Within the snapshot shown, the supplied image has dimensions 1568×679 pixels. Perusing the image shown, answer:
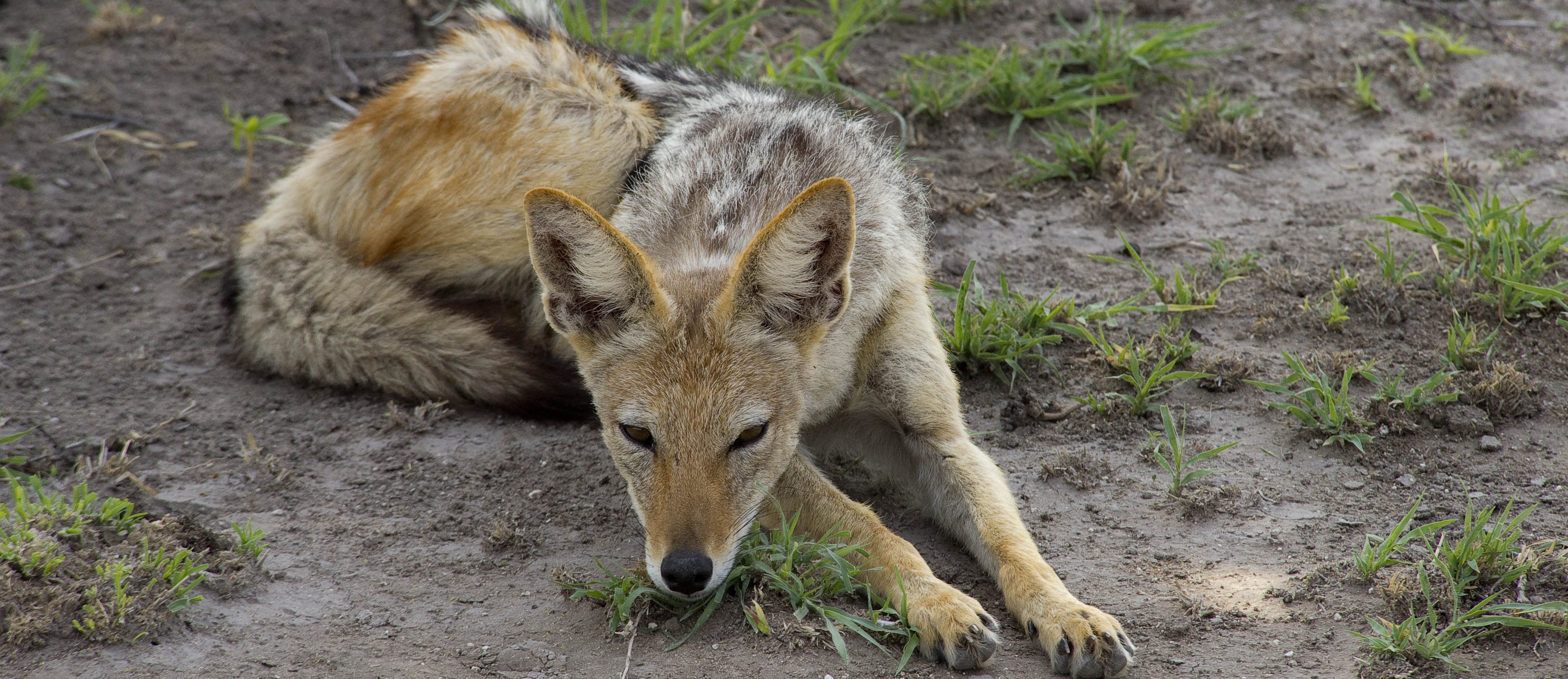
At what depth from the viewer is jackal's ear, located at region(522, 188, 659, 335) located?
327 centimetres

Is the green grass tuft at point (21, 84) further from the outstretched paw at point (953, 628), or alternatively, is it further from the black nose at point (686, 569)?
the outstretched paw at point (953, 628)

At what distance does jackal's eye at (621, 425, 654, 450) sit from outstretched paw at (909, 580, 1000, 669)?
881mm

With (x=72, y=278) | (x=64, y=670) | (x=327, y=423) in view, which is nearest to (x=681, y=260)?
(x=327, y=423)

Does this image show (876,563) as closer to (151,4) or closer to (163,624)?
(163,624)

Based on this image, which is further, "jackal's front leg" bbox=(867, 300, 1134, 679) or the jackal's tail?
the jackal's tail

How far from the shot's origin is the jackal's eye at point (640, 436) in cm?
337

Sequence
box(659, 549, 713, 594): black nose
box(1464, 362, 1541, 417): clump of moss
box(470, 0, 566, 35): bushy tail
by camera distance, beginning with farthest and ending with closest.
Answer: box(470, 0, 566, 35): bushy tail
box(1464, 362, 1541, 417): clump of moss
box(659, 549, 713, 594): black nose

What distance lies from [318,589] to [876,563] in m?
1.74

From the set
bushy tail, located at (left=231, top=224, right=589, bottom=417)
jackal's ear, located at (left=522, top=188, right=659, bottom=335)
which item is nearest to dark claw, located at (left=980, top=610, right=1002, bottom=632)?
jackal's ear, located at (left=522, top=188, right=659, bottom=335)

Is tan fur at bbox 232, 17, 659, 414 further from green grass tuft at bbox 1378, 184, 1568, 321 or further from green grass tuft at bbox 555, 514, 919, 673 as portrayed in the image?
green grass tuft at bbox 1378, 184, 1568, 321

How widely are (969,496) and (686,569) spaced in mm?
1098

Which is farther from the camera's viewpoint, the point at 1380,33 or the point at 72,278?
the point at 1380,33

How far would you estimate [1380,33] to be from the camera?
6484 mm

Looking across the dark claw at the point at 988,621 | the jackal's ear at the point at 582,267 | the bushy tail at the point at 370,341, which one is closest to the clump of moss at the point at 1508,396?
the dark claw at the point at 988,621
